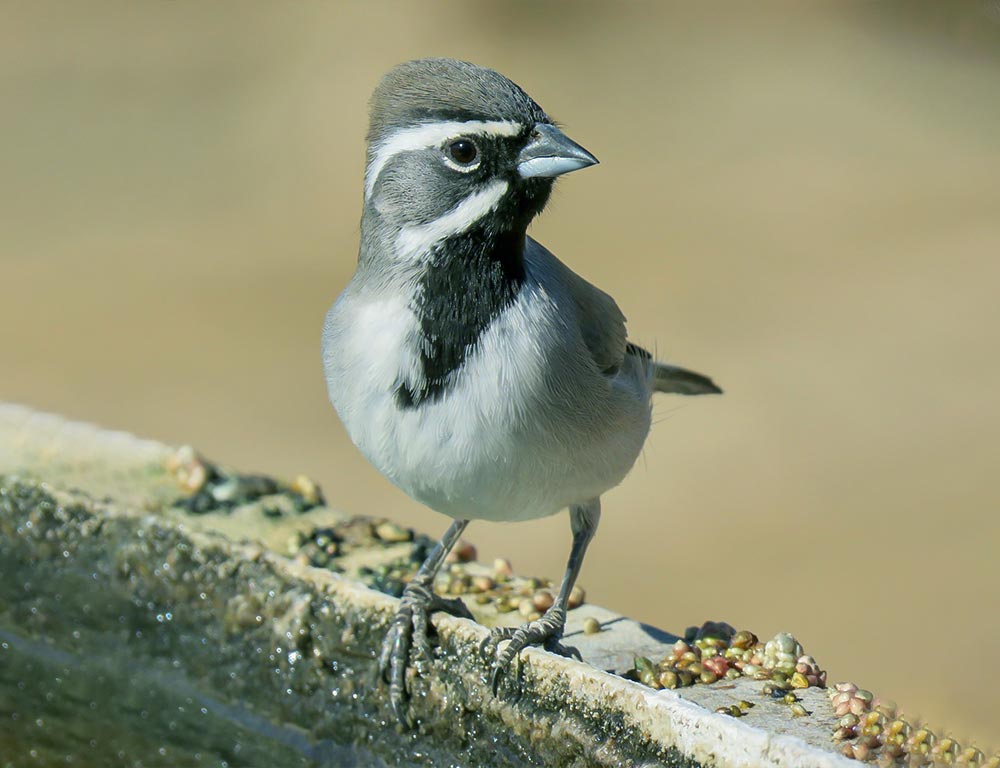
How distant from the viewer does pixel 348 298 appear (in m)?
4.80

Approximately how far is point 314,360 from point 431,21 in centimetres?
665

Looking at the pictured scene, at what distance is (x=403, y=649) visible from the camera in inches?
181

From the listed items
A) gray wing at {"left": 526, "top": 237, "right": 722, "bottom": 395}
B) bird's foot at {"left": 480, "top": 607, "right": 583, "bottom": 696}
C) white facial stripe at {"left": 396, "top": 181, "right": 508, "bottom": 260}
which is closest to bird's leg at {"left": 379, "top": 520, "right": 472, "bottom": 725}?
bird's foot at {"left": 480, "top": 607, "right": 583, "bottom": 696}

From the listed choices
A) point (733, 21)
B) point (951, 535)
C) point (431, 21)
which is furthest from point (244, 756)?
point (733, 21)

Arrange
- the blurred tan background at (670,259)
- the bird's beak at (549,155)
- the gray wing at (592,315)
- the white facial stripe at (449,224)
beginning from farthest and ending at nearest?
the blurred tan background at (670,259) < the gray wing at (592,315) < the white facial stripe at (449,224) < the bird's beak at (549,155)

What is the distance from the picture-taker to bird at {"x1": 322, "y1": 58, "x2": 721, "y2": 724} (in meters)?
4.29

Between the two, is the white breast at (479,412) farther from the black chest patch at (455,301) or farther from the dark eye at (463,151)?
the dark eye at (463,151)

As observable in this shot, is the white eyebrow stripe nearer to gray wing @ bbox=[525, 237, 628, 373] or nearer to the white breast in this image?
the white breast

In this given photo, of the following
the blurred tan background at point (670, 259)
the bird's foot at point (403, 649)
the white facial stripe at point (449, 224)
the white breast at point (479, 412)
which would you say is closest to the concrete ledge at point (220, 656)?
the bird's foot at point (403, 649)

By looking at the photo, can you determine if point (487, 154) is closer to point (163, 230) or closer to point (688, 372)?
point (688, 372)

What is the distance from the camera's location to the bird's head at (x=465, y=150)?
13.9ft

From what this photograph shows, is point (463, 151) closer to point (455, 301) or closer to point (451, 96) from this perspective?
point (451, 96)

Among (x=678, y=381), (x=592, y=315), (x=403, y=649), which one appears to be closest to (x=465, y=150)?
(x=592, y=315)

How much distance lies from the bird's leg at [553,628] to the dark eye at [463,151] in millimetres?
1532
